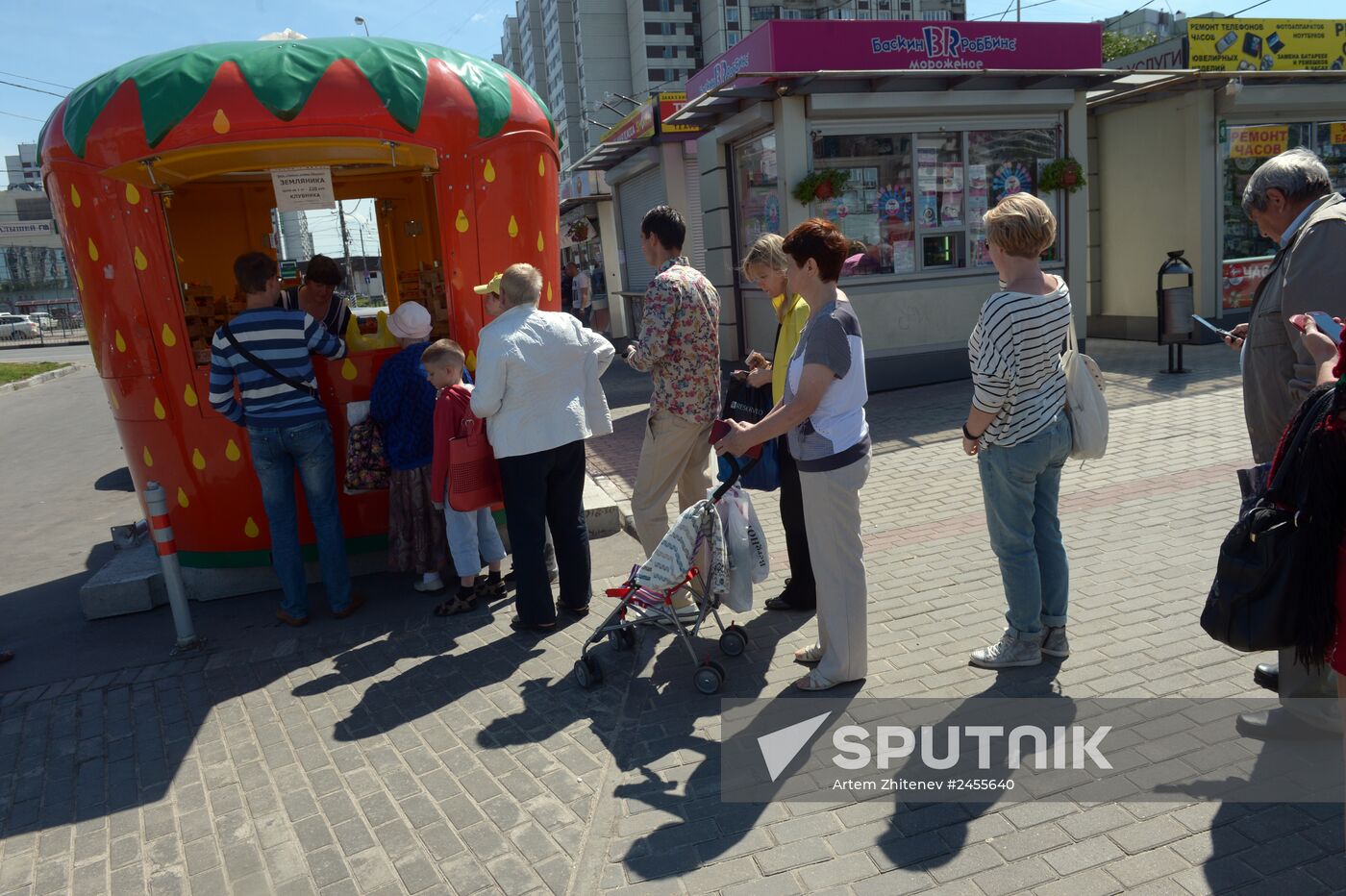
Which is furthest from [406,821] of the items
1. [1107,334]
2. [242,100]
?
[1107,334]

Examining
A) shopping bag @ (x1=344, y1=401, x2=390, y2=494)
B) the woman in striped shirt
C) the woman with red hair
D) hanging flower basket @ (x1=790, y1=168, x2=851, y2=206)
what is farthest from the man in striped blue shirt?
hanging flower basket @ (x1=790, y1=168, x2=851, y2=206)

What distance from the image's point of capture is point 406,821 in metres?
3.18

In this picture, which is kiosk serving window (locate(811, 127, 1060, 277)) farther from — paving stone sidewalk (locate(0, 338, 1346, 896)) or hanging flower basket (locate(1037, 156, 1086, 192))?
paving stone sidewalk (locate(0, 338, 1346, 896))

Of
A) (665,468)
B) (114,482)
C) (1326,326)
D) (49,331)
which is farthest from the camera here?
(49,331)

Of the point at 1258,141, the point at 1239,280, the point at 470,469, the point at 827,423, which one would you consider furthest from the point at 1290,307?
the point at 1258,141

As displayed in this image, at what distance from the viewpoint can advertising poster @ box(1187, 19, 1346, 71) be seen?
Result: 40.1 feet

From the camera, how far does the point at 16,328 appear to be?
43594 millimetres

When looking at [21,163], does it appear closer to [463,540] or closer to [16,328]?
[16,328]

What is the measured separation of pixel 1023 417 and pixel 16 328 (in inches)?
2034

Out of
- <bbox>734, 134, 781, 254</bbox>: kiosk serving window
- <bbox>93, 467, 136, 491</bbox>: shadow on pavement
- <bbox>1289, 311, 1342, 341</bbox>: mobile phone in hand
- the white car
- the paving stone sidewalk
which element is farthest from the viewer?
the white car

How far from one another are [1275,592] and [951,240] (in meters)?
9.10

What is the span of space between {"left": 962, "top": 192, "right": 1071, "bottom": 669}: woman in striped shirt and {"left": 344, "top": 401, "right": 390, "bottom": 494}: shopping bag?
328 centimetres

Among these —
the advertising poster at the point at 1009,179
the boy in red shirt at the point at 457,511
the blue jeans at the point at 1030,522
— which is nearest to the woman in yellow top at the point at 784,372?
the blue jeans at the point at 1030,522

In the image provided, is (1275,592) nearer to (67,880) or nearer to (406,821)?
(406,821)
